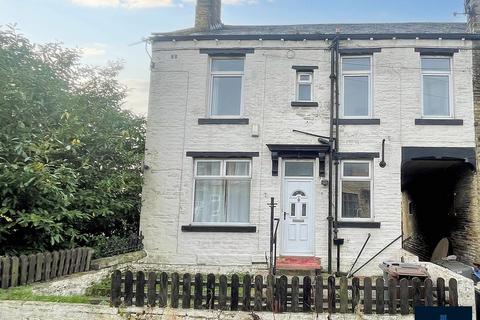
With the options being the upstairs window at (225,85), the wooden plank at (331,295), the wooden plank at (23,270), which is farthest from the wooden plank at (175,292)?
the upstairs window at (225,85)

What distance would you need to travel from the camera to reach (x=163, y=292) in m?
6.48

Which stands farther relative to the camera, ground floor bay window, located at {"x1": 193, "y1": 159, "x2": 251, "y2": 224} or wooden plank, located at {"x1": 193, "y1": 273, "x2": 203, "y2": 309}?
ground floor bay window, located at {"x1": 193, "y1": 159, "x2": 251, "y2": 224}

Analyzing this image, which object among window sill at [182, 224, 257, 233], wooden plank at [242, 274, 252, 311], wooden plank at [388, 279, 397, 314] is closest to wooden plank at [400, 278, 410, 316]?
wooden plank at [388, 279, 397, 314]

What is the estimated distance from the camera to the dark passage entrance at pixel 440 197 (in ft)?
39.0

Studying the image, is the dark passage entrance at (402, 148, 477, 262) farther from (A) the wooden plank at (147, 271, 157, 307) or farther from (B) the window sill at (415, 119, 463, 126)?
(A) the wooden plank at (147, 271, 157, 307)

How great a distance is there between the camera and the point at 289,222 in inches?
476

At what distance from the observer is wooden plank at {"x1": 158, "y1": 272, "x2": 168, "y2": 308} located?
6453mm

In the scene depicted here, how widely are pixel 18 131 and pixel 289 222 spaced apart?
7.56 m

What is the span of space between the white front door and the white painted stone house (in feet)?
0.10

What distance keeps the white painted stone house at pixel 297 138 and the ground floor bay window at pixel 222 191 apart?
31 millimetres

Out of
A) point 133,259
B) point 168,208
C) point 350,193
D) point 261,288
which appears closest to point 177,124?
point 168,208

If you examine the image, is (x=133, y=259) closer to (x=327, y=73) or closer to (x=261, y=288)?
(x=261, y=288)

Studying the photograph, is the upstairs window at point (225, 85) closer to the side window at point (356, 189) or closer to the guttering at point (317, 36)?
the guttering at point (317, 36)

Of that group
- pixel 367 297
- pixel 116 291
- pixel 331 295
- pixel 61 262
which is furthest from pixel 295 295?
pixel 61 262
